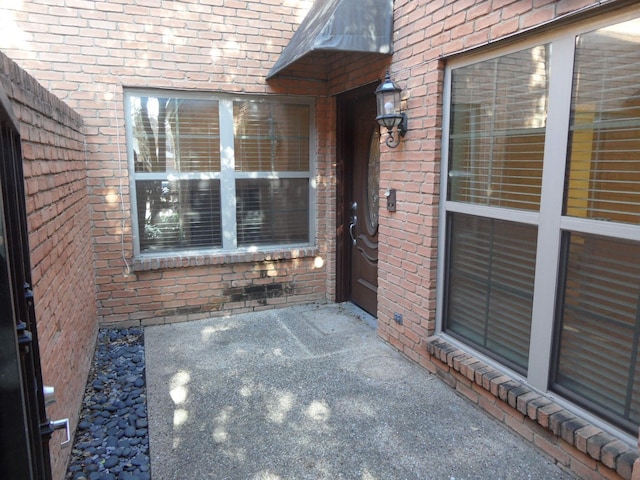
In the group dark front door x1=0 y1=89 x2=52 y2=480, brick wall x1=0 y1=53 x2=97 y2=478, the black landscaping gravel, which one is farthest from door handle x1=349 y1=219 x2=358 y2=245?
dark front door x1=0 y1=89 x2=52 y2=480

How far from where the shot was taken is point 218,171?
177 inches

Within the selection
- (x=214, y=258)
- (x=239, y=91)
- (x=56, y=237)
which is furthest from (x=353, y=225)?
(x=56, y=237)

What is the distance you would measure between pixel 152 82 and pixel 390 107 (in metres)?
2.25

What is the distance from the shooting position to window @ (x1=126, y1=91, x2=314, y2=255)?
4.27 meters

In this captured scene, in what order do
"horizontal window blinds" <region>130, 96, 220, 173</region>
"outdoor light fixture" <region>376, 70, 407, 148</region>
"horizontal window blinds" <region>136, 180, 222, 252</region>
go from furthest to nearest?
"horizontal window blinds" <region>136, 180, 222, 252</region> < "horizontal window blinds" <region>130, 96, 220, 173</region> < "outdoor light fixture" <region>376, 70, 407, 148</region>

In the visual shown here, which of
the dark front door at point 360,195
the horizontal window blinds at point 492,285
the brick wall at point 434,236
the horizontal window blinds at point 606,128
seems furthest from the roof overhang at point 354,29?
the horizontal window blinds at point 606,128

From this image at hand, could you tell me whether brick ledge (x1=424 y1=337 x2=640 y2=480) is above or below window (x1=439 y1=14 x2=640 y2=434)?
below

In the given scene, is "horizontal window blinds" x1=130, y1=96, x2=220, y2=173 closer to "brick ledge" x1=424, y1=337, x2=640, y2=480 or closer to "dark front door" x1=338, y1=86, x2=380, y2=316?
"dark front door" x1=338, y1=86, x2=380, y2=316

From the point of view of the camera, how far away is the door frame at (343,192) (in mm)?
4664

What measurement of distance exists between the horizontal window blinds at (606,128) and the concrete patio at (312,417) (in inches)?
53.4

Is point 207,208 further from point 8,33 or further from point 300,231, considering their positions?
point 8,33

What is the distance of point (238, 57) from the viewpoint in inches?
171

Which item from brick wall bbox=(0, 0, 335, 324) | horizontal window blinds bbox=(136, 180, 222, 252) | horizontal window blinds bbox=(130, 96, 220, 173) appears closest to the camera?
brick wall bbox=(0, 0, 335, 324)

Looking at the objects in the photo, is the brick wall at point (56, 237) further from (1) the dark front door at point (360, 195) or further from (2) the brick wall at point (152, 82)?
(1) the dark front door at point (360, 195)
